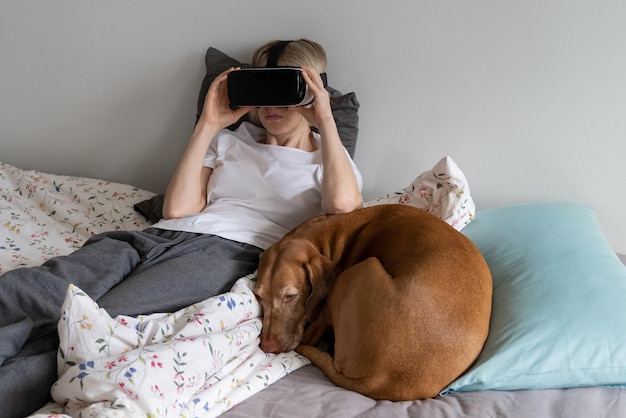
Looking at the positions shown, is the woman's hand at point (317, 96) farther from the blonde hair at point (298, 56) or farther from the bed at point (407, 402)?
the bed at point (407, 402)

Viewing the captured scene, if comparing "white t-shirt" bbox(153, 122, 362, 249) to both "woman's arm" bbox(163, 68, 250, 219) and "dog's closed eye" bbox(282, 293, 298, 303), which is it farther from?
"dog's closed eye" bbox(282, 293, 298, 303)

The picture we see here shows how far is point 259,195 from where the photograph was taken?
1.85 m

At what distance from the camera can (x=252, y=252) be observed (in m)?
1.73

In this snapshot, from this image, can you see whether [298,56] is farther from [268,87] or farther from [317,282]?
[317,282]

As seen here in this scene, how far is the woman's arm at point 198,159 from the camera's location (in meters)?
1.84

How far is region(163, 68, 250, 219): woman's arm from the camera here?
6.04 feet

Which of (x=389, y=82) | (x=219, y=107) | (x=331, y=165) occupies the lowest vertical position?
(x=331, y=165)

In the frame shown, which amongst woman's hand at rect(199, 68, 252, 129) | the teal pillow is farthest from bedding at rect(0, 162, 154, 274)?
the teal pillow

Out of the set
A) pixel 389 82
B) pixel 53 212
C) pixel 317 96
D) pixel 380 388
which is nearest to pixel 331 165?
pixel 317 96

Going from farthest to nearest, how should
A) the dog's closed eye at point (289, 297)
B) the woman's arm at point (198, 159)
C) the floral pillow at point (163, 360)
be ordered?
the woman's arm at point (198, 159), the dog's closed eye at point (289, 297), the floral pillow at point (163, 360)

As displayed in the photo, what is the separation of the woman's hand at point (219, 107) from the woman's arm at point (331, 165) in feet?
0.92

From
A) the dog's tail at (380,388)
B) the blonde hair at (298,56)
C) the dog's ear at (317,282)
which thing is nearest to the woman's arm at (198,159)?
the blonde hair at (298,56)

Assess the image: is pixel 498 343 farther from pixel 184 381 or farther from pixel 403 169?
pixel 403 169

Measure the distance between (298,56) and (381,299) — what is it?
0.92 m
